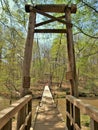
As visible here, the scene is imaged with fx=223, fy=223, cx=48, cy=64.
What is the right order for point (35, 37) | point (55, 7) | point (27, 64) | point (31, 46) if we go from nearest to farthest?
point (27, 64)
point (31, 46)
point (55, 7)
point (35, 37)

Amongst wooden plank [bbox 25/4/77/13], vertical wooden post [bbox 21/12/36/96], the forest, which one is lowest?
vertical wooden post [bbox 21/12/36/96]

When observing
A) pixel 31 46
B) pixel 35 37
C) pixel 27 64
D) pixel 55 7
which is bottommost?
pixel 27 64

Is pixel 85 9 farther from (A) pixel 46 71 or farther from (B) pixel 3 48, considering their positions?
(A) pixel 46 71

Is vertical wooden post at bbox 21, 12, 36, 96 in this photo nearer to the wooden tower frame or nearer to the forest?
the wooden tower frame

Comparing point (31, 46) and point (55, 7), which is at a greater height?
point (55, 7)

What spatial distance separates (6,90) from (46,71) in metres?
13.7

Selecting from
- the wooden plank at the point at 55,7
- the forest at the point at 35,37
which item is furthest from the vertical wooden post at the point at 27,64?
the forest at the point at 35,37

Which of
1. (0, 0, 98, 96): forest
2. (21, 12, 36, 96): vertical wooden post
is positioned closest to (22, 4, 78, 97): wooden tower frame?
(21, 12, 36, 96): vertical wooden post

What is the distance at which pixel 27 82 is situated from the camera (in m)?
3.88

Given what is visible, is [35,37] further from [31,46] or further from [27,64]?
[27,64]

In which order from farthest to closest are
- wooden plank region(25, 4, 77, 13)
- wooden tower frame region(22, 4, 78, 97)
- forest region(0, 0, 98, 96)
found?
forest region(0, 0, 98, 96) < wooden plank region(25, 4, 77, 13) < wooden tower frame region(22, 4, 78, 97)

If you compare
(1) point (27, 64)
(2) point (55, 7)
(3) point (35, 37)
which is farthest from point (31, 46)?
(3) point (35, 37)

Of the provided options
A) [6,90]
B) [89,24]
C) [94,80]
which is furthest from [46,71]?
[89,24]

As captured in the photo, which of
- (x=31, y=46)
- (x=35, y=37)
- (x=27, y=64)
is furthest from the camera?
(x=35, y=37)
